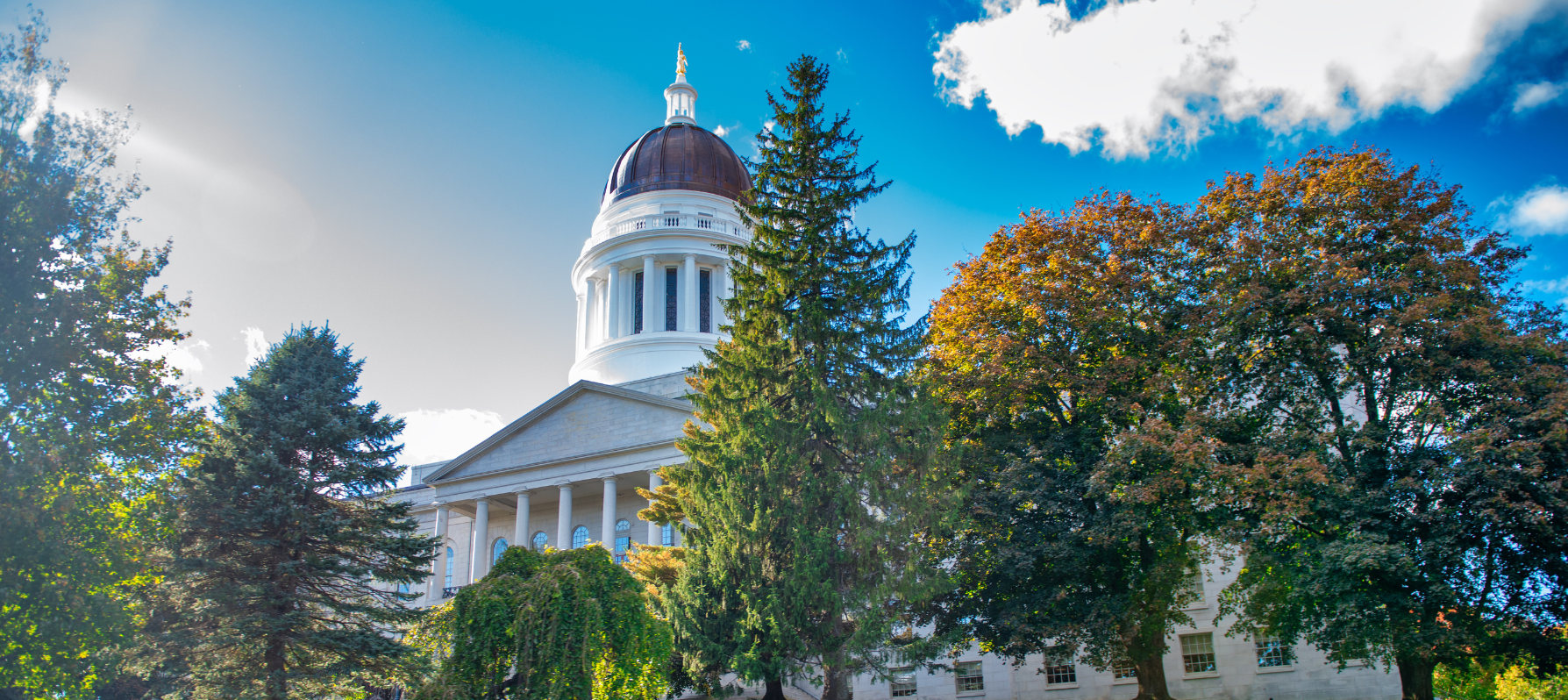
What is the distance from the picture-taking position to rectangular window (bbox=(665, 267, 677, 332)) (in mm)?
50938

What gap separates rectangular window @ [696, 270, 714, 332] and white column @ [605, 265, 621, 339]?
14.4 feet

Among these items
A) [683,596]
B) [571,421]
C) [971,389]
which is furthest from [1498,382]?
[571,421]

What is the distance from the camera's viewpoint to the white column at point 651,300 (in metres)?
50.2

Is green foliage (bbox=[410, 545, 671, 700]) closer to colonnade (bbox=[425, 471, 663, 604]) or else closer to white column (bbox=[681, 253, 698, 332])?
colonnade (bbox=[425, 471, 663, 604])

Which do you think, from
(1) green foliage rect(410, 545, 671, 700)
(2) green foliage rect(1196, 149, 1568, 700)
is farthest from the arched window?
(2) green foliage rect(1196, 149, 1568, 700)

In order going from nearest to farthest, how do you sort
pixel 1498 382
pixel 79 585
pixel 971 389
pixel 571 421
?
pixel 79 585
pixel 1498 382
pixel 971 389
pixel 571 421

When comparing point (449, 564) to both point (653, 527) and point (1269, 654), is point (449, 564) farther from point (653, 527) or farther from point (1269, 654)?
point (1269, 654)

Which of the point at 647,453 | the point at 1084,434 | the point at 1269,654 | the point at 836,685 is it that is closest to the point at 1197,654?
the point at 1269,654

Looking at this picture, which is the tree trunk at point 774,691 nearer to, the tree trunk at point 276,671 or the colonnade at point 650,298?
the tree trunk at point 276,671

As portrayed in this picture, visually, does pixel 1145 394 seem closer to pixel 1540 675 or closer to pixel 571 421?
pixel 1540 675

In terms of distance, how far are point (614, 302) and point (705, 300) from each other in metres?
4.98

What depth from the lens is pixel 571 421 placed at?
36.6 m

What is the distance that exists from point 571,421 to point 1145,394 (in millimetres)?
22646

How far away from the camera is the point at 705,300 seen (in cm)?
5159
